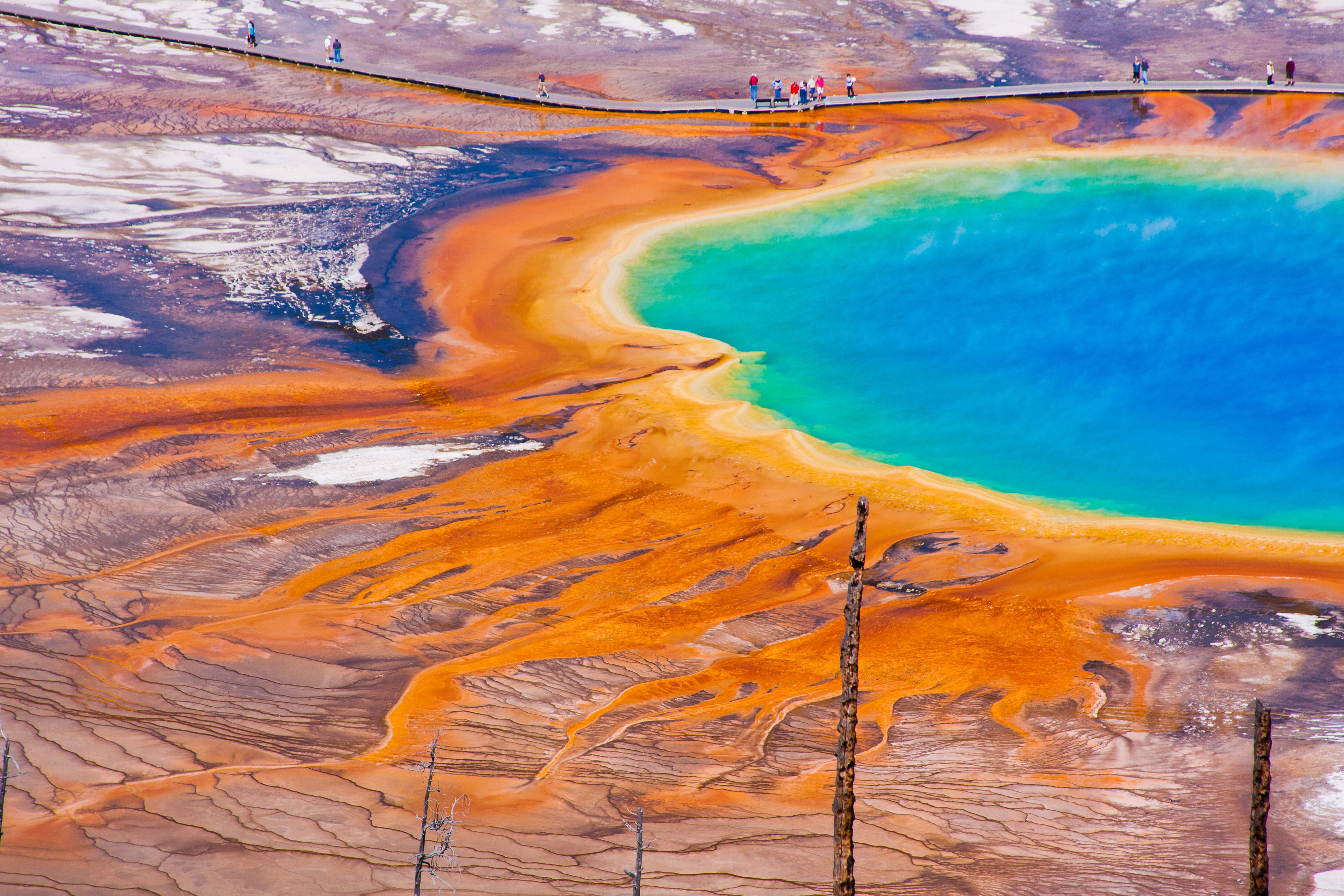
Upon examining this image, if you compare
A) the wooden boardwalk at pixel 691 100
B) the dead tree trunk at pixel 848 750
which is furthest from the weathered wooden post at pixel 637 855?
the wooden boardwalk at pixel 691 100

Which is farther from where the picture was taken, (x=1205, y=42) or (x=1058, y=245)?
(x=1205, y=42)

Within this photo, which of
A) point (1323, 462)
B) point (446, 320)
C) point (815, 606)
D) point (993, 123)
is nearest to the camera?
point (815, 606)

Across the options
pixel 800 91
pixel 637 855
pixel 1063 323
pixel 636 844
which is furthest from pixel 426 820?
pixel 800 91

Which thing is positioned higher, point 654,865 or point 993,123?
point 993,123

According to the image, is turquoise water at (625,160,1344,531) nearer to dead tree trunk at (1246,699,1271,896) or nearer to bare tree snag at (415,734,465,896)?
bare tree snag at (415,734,465,896)

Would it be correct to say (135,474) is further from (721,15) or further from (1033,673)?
(721,15)

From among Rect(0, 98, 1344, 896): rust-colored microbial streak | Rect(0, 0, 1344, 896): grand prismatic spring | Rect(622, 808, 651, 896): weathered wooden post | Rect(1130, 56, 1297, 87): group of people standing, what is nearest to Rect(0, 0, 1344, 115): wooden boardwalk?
Rect(1130, 56, 1297, 87): group of people standing

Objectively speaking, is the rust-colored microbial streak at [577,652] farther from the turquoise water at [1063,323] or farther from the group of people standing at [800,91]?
the group of people standing at [800,91]

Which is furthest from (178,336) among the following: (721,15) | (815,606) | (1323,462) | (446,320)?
(721,15)
